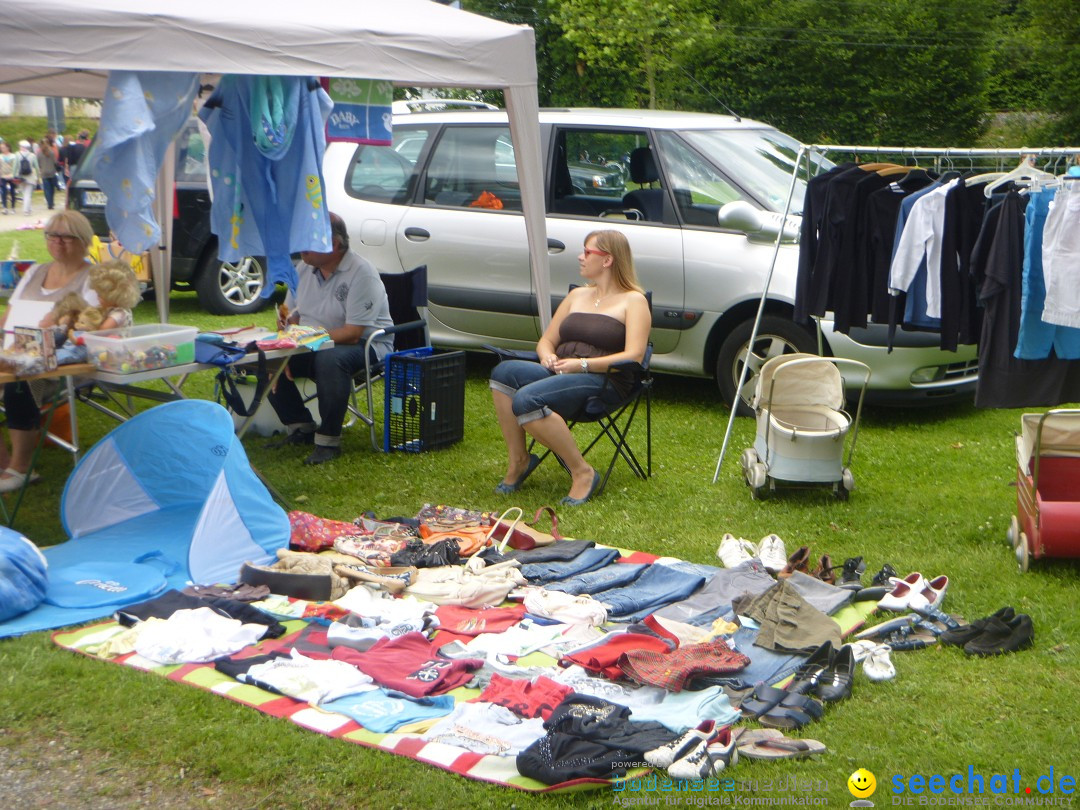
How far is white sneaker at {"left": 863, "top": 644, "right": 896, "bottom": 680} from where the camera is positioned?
371cm

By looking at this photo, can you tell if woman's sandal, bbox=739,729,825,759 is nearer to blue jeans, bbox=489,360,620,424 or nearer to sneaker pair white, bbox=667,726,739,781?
sneaker pair white, bbox=667,726,739,781

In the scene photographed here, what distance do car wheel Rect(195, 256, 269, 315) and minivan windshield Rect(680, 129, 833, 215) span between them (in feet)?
15.3

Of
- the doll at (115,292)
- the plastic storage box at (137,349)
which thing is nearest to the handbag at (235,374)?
the plastic storage box at (137,349)

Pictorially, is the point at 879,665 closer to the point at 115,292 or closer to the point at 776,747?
the point at 776,747

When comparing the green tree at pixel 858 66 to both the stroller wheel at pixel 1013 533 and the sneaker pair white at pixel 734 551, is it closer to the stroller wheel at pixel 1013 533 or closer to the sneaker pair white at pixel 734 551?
the stroller wheel at pixel 1013 533

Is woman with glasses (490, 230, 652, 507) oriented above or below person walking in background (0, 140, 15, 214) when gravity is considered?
below

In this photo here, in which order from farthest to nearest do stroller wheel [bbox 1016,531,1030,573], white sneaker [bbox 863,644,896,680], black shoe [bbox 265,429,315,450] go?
black shoe [bbox 265,429,315,450]
stroller wheel [bbox 1016,531,1030,573]
white sneaker [bbox 863,644,896,680]

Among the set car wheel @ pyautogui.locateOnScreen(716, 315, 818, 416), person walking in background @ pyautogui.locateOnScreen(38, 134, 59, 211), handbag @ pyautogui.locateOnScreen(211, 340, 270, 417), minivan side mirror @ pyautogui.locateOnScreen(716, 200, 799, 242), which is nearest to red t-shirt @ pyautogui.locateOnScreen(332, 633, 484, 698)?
handbag @ pyautogui.locateOnScreen(211, 340, 270, 417)

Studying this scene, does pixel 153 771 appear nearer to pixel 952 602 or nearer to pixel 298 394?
pixel 952 602

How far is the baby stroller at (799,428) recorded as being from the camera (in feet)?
18.1

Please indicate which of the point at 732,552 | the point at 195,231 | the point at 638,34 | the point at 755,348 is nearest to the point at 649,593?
the point at 732,552

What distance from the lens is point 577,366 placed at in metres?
5.74

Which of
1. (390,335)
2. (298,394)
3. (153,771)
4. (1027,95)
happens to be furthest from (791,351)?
(1027,95)

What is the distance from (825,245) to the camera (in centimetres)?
561
